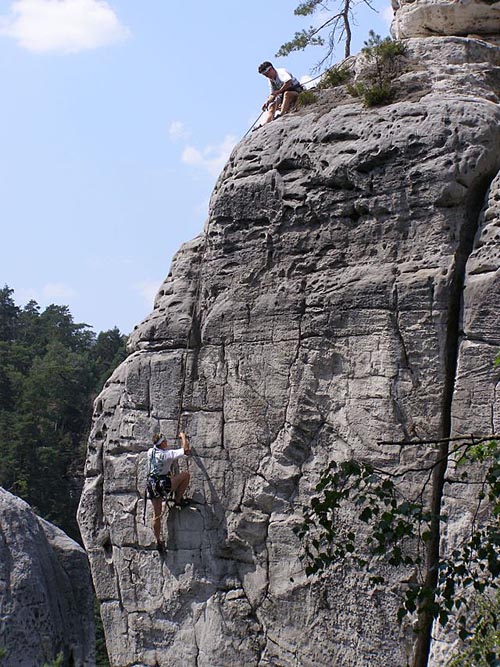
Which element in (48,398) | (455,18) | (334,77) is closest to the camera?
(334,77)

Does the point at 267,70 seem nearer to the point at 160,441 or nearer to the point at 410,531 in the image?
the point at 160,441

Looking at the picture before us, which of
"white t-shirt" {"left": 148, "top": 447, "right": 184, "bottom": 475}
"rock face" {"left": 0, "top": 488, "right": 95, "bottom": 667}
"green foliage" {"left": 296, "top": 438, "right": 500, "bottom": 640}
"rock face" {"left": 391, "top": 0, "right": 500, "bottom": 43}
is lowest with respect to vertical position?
"rock face" {"left": 0, "top": 488, "right": 95, "bottom": 667}

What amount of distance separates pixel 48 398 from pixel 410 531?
37654 millimetres

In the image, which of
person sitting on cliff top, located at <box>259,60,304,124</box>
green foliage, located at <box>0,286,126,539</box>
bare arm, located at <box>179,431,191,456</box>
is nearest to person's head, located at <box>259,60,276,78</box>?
person sitting on cliff top, located at <box>259,60,304,124</box>

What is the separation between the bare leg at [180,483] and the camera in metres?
11.0

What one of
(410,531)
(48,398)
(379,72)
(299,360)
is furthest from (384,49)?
(48,398)

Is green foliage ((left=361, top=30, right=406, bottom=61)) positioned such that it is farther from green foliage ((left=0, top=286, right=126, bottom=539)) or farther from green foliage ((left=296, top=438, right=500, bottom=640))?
green foliage ((left=0, top=286, right=126, bottom=539))

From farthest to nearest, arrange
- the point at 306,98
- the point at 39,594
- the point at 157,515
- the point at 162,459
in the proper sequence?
the point at 306,98 → the point at 157,515 → the point at 162,459 → the point at 39,594

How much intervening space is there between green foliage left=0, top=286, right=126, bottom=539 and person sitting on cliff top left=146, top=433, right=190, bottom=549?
2472 cm

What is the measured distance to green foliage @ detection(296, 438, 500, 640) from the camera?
593 centimetres

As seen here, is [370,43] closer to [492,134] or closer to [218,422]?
[492,134]

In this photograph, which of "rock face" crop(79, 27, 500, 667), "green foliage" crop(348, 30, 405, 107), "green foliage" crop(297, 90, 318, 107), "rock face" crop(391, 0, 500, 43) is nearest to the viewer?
"rock face" crop(79, 27, 500, 667)

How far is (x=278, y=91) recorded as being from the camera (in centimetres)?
1172

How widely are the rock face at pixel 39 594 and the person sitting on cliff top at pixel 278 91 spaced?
218 inches
